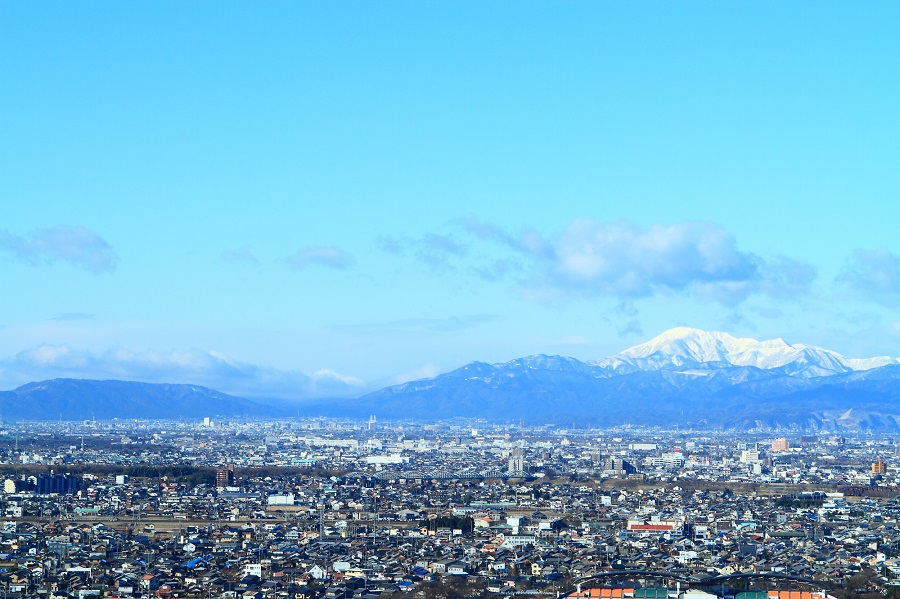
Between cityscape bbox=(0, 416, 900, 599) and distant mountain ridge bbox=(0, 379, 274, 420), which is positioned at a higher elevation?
distant mountain ridge bbox=(0, 379, 274, 420)

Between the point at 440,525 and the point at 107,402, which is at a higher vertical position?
the point at 107,402

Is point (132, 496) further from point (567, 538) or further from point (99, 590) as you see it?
point (99, 590)

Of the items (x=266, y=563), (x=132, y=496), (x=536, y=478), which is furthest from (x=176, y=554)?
(x=536, y=478)

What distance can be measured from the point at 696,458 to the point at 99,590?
5507 centimetres

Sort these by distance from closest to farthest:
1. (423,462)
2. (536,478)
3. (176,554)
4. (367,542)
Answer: (176,554) < (367,542) < (536,478) < (423,462)

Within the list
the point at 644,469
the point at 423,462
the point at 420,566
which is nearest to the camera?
the point at 420,566

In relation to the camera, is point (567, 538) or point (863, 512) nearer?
point (567, 538)

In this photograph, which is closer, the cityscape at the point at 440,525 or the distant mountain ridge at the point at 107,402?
the cityscape at the point at 440,525

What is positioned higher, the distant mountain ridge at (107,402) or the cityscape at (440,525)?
the distant mountain ridge at (107,402)

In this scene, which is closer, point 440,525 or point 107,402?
point 440,525

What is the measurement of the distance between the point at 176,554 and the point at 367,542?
4792 millimetres

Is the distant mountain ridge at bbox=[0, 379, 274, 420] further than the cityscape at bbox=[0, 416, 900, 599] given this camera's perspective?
Yes

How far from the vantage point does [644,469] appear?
6969 cm

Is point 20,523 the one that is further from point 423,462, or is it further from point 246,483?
point 423,462
